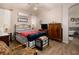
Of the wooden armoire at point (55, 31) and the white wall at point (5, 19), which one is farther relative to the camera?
the wooden armoire at point (55, 31)

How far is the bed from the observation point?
157 centimetres

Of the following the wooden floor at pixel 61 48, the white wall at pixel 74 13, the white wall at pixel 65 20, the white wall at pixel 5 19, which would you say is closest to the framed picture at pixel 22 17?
the white wall at pixel 5 19

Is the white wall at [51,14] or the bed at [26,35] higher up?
the white wall at [51,14]

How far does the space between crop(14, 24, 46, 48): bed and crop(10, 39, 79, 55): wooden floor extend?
5.4 inches

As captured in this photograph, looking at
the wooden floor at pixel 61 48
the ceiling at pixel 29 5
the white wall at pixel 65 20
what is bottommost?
the wooden floor at pixel 61 48

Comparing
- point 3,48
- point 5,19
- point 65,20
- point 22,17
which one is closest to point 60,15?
point 65,20

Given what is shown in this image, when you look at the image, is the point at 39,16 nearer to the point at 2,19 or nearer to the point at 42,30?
the point at 42,30

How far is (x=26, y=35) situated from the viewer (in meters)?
1.56

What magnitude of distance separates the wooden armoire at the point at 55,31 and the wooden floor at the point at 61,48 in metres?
0.10

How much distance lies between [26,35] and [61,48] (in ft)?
2.11

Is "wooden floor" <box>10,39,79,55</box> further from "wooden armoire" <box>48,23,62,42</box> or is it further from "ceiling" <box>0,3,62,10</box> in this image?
"ceiling" <box>0,3,62,10</box>

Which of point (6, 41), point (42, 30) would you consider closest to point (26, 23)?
point (42, 30)

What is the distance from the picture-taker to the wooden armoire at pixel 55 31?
1.64m

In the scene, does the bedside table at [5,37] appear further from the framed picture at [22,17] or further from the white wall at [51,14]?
the white wall at [51,14]
